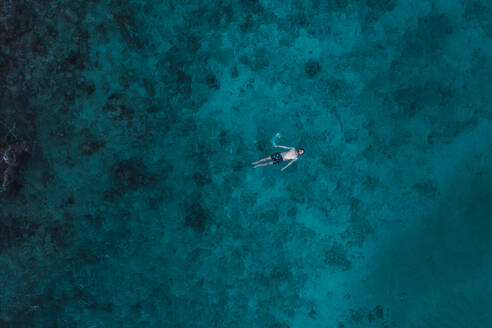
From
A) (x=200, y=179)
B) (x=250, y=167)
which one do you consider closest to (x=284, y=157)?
(x=250, y=167)

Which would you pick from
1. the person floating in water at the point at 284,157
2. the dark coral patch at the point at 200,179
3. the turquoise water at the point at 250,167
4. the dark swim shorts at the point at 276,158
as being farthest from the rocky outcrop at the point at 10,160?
the dark swim shorts at the point at 276,158

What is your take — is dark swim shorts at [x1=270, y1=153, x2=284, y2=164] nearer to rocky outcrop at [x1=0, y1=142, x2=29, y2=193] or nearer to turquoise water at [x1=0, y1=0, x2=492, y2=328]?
turquoise water at [x1=0, y1=0, x2=492, y2=328]

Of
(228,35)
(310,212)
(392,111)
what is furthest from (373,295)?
(228,35)

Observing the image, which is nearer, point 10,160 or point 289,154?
point 10,160

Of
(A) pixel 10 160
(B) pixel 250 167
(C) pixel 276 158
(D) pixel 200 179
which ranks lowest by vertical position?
(A) pixel 10 160

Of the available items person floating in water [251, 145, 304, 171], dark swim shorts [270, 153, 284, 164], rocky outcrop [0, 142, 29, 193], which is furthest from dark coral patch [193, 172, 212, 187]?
rocky outcrop [0, 142, 29, 193]

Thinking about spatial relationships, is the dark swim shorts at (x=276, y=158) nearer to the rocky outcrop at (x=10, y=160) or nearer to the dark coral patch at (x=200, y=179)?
the dark coral patch at (x=200, y=179)

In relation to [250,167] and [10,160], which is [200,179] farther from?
[10,160]

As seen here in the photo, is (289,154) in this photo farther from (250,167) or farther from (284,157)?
(250,167)

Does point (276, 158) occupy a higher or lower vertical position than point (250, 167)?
higher
